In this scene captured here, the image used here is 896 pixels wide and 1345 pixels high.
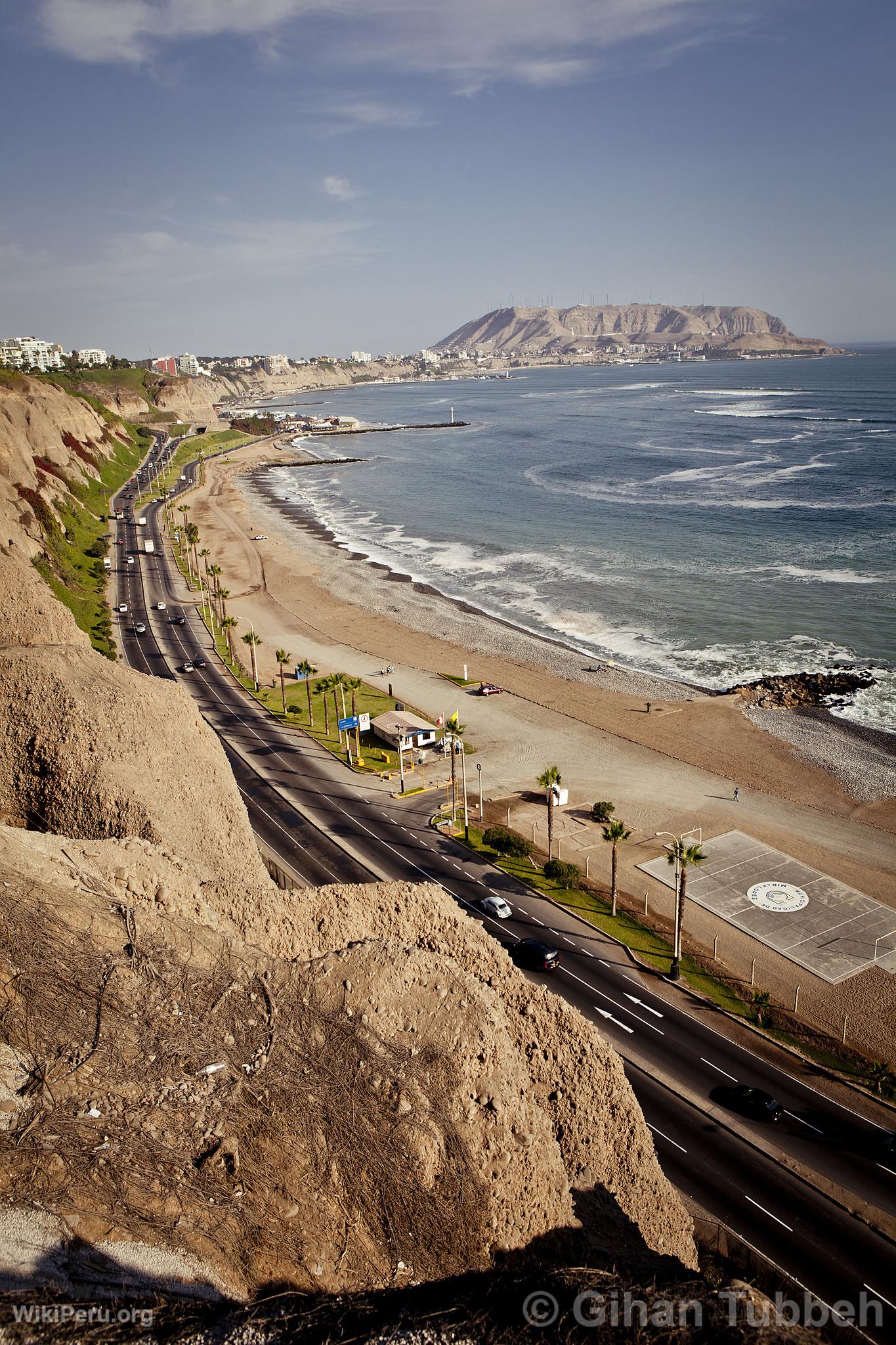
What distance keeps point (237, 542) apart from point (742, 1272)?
137 metres

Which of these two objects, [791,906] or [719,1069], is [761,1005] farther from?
[791,906]

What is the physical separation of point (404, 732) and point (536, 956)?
90.8 feet

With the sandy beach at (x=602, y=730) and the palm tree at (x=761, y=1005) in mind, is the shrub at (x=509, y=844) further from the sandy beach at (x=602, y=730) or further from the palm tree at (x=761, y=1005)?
the palm tree at (x=761, y=1005)

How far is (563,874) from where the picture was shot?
48625 mm

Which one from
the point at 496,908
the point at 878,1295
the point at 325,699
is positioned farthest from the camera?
the point at 325,699

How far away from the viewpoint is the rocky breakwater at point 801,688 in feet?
252

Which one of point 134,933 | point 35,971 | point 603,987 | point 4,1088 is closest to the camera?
point 4,1088

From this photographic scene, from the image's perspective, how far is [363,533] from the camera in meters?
155

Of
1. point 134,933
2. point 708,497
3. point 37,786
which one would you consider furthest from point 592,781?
point 708,497

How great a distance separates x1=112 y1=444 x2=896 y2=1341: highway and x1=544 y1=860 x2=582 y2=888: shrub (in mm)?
1934

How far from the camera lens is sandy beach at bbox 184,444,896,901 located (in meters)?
56.7

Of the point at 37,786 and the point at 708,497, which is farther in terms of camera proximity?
the point at 708,497

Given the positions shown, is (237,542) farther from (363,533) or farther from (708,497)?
(708,497)

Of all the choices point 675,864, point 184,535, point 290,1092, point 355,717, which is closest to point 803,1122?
point 675,864
